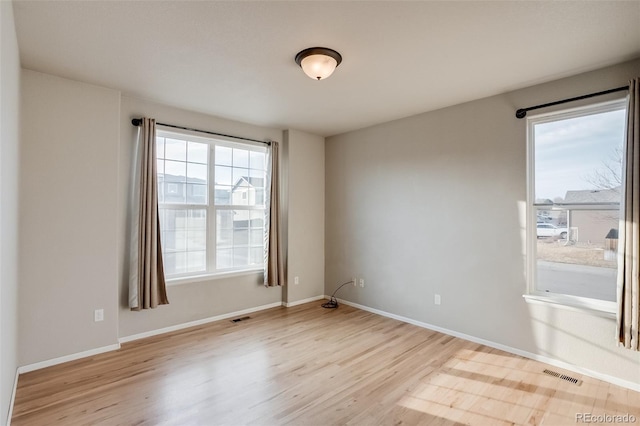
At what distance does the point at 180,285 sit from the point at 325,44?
3.20 m

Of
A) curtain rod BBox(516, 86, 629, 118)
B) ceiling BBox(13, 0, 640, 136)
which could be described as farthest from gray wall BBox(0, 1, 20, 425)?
curtain rod BBox(516, 86, 629, 118)

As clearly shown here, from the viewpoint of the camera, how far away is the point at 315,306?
16.2 feet

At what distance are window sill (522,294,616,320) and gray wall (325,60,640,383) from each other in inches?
2.4

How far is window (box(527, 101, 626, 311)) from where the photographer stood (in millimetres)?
2797

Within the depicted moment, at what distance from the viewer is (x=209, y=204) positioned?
4289 millimetres

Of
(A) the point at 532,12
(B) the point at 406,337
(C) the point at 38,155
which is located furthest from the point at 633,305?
(C) the point at 38,155

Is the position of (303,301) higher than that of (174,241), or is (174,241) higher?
(174,241)

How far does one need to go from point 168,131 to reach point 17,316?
2.33 meters

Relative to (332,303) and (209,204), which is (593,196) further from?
(209,204)

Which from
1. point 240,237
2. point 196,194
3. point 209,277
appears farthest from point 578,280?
point 196,194

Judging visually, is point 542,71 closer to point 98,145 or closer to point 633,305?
point 633,305

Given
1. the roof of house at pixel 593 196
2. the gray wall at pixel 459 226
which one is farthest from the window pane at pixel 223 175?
the roof of house at pixel 593 196

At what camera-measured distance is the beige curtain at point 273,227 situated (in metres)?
4.69

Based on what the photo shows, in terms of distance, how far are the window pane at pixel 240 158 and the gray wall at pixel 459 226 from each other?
1506mm
